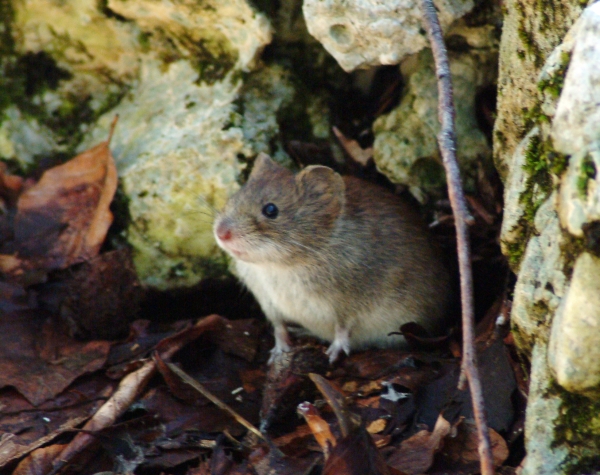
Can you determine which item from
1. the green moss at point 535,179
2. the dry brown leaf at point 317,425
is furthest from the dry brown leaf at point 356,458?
the green moss at point 535,179

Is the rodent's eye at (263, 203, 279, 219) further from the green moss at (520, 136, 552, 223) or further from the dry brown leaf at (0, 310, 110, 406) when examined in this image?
the green moss at (520, 136, 552, 223)

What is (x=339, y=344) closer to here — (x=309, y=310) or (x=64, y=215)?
(x=309, y=310)

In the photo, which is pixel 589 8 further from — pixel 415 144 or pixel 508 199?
pixel 415 144

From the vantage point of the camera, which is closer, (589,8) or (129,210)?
(589,8)

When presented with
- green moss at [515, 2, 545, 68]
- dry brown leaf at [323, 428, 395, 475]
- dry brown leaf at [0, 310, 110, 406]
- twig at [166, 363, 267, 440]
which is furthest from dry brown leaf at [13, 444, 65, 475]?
green moss at [515, 2, 545, 68]

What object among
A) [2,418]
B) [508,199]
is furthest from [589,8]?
[2,418]

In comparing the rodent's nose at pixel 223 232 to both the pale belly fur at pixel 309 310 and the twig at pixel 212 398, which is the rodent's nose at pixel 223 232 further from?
the twig at pixel 212 398

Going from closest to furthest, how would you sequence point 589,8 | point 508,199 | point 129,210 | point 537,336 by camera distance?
1. point 589,8
2. point 537,336
3. point 508,199
4. point 129,210
